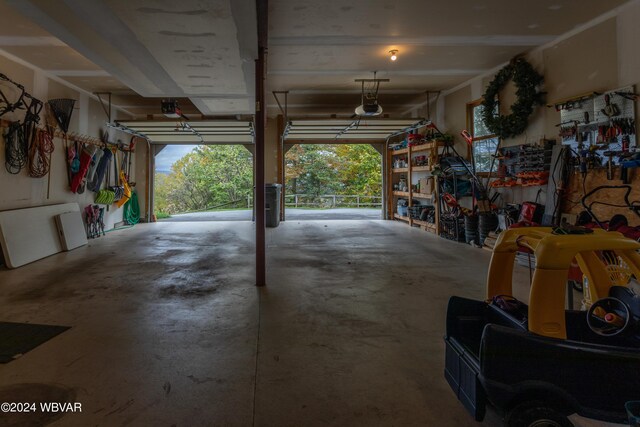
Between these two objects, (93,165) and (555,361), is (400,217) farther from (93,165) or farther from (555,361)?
(555,361)

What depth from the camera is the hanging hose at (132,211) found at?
9156 mm

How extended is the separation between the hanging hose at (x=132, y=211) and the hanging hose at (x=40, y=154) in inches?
135

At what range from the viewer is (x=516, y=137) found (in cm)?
565

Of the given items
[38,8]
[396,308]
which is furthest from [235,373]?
[38,8]

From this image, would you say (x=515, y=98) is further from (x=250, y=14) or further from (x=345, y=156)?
(x=345, y=156)

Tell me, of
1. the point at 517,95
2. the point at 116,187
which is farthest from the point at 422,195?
the point at 116,187

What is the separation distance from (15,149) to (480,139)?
823 cm

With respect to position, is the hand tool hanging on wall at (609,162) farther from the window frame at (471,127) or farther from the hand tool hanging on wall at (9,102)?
the hand tool hanging on wall at (9,102)

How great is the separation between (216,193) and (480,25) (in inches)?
773

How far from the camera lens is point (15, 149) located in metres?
5.09

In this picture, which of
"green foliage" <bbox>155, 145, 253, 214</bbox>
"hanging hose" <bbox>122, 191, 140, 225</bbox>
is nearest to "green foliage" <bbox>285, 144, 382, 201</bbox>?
"green foliage" <bbox>155, 145, 253, 214</bbox>

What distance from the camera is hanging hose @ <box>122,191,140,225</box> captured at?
9156 mm

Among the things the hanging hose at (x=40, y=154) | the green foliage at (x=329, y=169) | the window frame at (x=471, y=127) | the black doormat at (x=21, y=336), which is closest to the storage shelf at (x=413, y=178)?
the window frame at (x=471, y=127)

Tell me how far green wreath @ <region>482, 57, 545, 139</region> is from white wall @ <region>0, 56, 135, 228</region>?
26.2 feet
